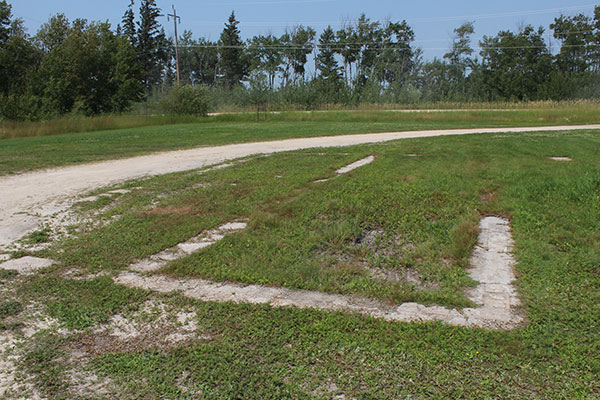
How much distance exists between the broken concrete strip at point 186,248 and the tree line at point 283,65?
2786 centimetres

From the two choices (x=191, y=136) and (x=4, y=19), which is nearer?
(x=191, y=136)

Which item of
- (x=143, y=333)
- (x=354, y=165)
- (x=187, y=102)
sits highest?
(x=187, y=102)

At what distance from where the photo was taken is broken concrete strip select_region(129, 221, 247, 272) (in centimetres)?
367

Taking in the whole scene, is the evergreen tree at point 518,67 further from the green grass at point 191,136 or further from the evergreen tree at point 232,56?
the evergreen tree at point 232,56

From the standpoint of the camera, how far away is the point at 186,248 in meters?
4.06

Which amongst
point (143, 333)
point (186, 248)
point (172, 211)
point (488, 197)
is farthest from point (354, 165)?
point (143, 333)

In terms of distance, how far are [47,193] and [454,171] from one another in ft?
18.6

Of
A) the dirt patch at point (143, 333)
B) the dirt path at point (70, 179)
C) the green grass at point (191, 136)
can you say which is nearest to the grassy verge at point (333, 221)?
the dirt patch at point (143, 333)

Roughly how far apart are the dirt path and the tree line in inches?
858

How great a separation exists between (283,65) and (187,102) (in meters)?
37.1

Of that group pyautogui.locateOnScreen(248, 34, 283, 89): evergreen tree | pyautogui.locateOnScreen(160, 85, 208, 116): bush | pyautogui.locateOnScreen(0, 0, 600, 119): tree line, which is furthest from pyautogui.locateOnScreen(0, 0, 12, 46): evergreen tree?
pyautogui.locateOnScreen(248, 34, 283, 89): evergreen tree

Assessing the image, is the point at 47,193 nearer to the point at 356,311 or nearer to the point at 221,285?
the point at 221,285

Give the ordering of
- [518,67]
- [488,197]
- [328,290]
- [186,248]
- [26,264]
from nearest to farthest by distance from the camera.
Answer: [328,290] < [26,264] < [186,248] < [488,197] < [518,67]

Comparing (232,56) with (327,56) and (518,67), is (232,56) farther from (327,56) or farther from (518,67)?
(518,67)
